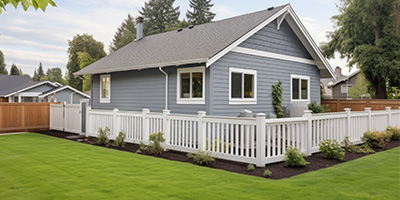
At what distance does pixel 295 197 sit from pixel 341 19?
31.4 meters

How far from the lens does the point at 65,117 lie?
46.3 feet

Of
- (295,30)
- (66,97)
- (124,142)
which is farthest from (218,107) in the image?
(66,97)

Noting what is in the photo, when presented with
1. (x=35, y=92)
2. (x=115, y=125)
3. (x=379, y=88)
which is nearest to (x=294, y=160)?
(x=115, y=125)

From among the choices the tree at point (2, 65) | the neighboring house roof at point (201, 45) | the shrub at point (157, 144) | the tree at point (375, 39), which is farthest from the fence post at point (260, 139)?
the tree at point (2, 65)

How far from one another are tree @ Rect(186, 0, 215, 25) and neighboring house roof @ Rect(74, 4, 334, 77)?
32.7 metres

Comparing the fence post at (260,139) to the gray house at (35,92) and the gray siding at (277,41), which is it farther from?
the gray house at (35,92)

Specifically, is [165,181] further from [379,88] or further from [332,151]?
[379,88]

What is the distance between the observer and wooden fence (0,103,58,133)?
544 inches

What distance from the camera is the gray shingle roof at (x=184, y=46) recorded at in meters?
10.8

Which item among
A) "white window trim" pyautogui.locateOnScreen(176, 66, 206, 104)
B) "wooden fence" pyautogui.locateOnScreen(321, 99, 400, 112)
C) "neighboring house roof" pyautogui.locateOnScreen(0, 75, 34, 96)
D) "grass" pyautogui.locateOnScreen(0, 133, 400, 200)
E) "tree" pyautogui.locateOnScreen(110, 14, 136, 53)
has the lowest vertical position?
"grass" pyautogui.locateOnScreen(0, 133, 400, 200)

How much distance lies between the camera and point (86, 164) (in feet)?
22.5

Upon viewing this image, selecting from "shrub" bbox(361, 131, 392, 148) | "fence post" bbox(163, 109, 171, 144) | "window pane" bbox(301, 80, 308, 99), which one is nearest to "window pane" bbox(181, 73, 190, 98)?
"fence post" bbox(163, 109, 171, 144)

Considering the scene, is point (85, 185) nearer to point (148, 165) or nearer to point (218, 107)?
point (148, 165)

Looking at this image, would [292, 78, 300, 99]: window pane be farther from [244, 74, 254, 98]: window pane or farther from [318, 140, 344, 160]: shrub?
[318, 140, 344, 160]: shrub
